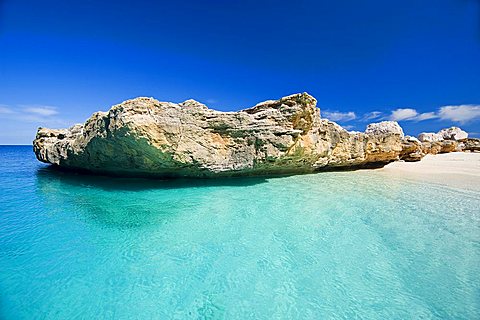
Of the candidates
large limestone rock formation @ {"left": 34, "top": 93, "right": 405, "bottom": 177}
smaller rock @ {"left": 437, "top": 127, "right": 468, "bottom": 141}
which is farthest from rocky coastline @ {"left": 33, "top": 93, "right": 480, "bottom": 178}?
smaller rock @ {"left": 437, "top": 127, "right": 468, "bottom": 141}

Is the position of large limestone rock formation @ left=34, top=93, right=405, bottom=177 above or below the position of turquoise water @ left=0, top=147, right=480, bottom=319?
above

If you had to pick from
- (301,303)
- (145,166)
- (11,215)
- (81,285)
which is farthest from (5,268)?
(145,166)

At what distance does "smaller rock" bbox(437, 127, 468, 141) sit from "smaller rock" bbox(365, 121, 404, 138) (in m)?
30.7

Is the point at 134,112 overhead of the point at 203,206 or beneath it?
overhead

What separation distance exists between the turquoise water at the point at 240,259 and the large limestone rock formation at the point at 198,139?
2592 millimetres

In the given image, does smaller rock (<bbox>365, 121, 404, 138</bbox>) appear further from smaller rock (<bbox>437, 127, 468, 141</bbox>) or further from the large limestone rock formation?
smaller rock (<bbox>437, 127, 468, 141</bbox>)

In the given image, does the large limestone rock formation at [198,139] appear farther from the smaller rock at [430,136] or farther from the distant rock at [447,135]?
the distant rock at [447,135]

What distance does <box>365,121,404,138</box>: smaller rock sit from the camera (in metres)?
17.8

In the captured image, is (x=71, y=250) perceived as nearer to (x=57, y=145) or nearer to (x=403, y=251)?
(x=403, y=251)

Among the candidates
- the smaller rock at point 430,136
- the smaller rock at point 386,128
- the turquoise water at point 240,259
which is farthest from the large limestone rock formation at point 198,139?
the smaller rock at point 430,136

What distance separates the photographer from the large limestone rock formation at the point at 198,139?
9328mm

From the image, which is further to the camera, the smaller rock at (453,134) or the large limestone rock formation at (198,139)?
the smaller rock at (453,134)

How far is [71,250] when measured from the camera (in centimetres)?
486

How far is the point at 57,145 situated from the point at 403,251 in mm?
19045
